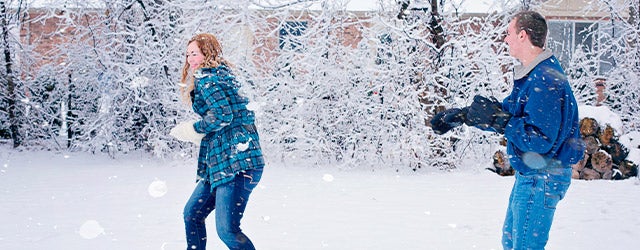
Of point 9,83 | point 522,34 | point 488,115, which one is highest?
point 522,34

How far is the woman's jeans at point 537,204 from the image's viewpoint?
2.61 m

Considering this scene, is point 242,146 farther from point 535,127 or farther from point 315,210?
point 315,210

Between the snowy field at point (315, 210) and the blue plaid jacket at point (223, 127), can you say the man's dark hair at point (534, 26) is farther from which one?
the snowy field at point (315, 210)

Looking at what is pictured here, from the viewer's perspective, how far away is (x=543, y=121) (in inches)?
97.9

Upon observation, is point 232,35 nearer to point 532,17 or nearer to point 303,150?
point 303,150

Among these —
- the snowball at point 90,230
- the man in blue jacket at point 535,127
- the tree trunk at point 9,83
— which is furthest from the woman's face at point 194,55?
the tree trunk at point 9,83

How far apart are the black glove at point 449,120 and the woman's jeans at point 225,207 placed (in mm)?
1088

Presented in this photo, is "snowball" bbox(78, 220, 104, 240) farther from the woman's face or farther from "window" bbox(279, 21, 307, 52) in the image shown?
"window" bbox(279, 21, 307, 52)

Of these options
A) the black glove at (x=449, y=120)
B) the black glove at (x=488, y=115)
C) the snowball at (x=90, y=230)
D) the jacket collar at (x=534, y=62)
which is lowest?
the snowball at (x=90, y=230)

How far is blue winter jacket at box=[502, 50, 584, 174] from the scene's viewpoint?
8.20 ft

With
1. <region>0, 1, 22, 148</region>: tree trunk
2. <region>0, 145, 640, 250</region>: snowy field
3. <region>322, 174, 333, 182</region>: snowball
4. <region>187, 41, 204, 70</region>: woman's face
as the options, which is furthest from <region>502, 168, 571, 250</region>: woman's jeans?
<region>0, 1, 22, 148</region>: tree trunk

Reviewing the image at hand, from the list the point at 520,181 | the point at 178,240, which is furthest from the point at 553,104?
the point at 178,240

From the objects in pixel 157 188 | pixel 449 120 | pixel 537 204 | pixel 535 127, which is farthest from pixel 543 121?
pixel 157 188

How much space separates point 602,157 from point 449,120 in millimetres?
6542
